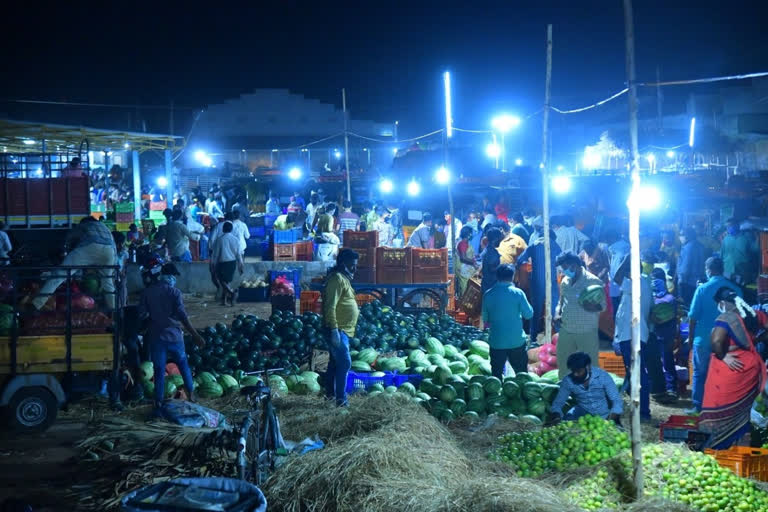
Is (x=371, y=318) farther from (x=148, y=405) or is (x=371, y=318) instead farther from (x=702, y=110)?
(x=702, y=110)

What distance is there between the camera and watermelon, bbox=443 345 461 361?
11352 mm

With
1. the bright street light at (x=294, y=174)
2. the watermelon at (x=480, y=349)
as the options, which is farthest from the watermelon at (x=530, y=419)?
the bright street light at (x=294, y=174)

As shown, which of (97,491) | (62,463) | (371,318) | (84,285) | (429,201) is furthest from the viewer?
(429,201)

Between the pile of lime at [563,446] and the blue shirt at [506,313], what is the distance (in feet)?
7.02

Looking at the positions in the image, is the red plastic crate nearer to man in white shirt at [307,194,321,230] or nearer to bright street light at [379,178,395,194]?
man in white shirt at [307,194,321,230]

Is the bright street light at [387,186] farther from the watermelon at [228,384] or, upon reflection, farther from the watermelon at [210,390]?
the watermelon at [210,390]

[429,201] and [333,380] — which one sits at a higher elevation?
[429,201]

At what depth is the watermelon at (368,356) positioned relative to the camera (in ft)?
36.4

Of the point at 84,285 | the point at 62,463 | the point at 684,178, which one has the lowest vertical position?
the point at 62,463

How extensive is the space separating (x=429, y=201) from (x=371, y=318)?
21550mm

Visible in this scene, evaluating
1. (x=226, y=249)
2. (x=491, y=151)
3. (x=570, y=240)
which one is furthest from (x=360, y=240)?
(x=491, y=151)

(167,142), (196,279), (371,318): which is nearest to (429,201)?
(167,142)

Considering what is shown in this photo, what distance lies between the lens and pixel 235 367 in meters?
11.1

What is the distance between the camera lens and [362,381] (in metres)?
10.1
